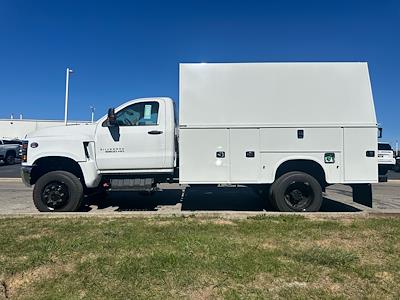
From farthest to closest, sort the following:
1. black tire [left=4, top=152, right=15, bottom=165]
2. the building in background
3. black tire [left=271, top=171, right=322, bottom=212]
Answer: the building in background < black tire [left=4, top=152, right=15, bottom=165] < black tire [left=271, top=171, right=322, bottom=212]

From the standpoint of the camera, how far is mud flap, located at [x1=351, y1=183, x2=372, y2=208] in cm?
811

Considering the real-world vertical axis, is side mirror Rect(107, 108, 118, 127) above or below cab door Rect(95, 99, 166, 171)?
above

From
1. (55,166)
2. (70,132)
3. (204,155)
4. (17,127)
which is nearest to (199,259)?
(204,155)

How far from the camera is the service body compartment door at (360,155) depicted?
7.79 metres

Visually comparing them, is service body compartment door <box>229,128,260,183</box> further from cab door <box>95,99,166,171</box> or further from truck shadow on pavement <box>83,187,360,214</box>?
cab door <box>95,99,166,171</box>

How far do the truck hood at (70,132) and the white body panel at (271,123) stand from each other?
2001 millimetres

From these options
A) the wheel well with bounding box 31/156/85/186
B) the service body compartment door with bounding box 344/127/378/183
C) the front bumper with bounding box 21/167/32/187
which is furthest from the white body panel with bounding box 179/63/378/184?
the front bumper with bounding box 21/167/32/187

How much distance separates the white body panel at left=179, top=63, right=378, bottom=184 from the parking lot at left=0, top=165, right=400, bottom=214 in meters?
1.05

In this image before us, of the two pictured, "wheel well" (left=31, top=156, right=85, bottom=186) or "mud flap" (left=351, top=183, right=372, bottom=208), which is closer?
"mud flap" (left=351, top=183, right=372, bottom=208)

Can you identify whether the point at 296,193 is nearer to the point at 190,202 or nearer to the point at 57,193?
Answer: the point at 190,202

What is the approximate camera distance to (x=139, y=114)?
27.6ft

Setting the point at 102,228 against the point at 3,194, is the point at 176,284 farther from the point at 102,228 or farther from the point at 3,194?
the point at 3,194

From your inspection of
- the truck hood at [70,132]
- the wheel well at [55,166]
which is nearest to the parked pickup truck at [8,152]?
the wheel well at [55,166]

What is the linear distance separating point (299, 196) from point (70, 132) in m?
4.88
